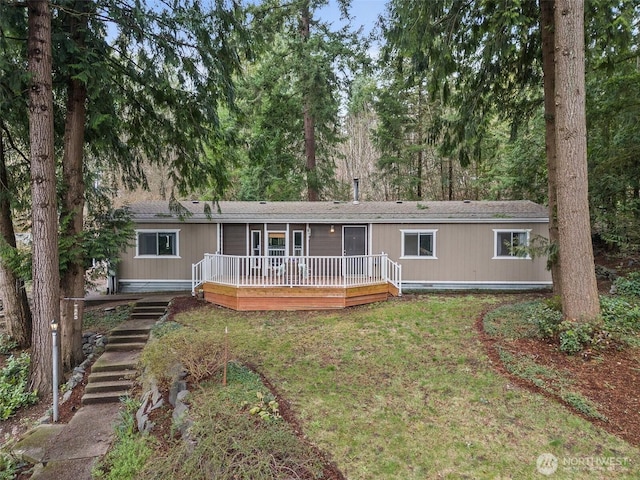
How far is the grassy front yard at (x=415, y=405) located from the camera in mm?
3381

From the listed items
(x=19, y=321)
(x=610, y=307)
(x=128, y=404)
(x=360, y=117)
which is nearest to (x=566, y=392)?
(x=610, y=307)

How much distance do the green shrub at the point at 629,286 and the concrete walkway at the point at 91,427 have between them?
1189 cm

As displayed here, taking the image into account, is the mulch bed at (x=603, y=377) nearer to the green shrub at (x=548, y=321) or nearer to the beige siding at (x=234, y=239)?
the green shrub at (x=548, y=321)

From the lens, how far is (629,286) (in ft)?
29.9

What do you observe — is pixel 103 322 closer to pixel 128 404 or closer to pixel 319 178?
pixel 128 404

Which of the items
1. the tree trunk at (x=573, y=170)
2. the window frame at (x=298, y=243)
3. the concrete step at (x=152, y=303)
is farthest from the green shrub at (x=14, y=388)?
the tree trunk at (x=573, y=170)

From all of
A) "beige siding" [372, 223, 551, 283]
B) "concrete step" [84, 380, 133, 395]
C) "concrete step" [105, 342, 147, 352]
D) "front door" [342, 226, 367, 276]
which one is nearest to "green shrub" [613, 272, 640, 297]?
"beige siding" [372, 223, 551, 283]

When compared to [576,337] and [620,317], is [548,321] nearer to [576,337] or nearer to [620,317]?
[576,337]

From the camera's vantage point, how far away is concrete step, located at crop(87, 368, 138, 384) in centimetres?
595

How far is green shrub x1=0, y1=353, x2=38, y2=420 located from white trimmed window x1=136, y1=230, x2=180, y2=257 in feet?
16.3

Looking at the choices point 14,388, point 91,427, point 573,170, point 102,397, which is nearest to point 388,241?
point 573,170

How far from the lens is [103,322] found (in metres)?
8.66

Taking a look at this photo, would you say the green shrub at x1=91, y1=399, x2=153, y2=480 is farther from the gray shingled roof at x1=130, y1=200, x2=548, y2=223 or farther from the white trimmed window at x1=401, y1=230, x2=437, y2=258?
the white trimmed window at x1=401, y1=230, x2=437, y2=258

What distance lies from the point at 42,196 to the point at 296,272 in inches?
233
